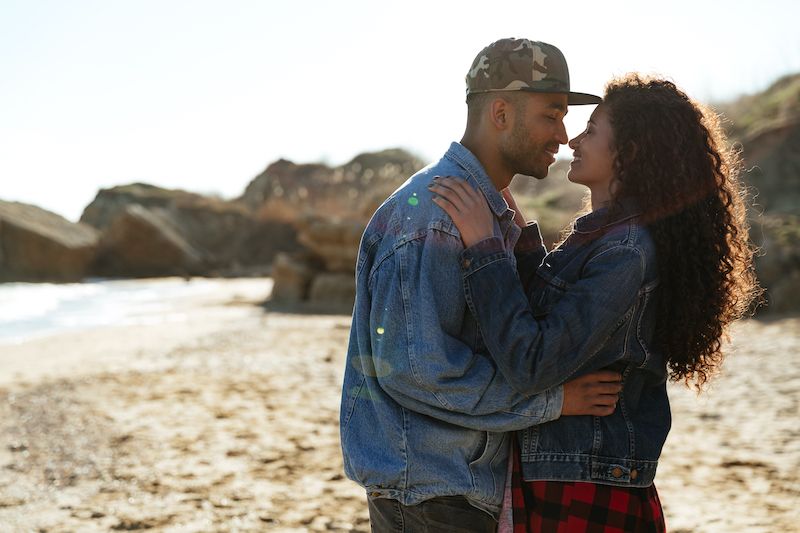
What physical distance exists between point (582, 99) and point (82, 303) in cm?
1575

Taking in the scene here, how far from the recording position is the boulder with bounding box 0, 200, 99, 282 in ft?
62.3

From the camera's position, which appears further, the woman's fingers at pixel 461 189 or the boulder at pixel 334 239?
the boulder at pixel 334 239

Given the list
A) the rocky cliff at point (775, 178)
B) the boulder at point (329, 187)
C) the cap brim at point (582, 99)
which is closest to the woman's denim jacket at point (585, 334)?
the cap brim at point (582, 99)

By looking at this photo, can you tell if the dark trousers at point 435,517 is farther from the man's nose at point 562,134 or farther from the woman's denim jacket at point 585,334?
the man's nose at point 562,134

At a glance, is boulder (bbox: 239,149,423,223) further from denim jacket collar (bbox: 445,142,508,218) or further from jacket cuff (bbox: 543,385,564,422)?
jacket cuff (bbox: 543,385,564,422)

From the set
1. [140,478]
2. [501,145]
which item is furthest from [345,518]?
[501,145]

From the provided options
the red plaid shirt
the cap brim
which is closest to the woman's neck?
the cap brim

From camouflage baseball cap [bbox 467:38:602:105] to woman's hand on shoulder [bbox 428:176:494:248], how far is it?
0.32m

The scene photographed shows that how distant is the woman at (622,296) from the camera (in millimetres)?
1924

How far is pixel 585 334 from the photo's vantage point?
1909 mm

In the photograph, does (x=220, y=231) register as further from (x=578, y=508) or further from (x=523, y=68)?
(x=578, y=508)

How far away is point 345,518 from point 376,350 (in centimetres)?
250

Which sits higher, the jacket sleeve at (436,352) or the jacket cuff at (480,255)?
the jacket cuff at (480,255)

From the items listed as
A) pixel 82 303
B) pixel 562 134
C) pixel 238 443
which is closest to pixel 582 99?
pixel 562 134
